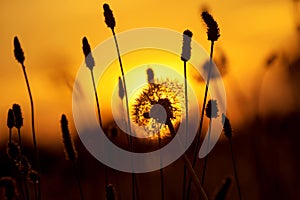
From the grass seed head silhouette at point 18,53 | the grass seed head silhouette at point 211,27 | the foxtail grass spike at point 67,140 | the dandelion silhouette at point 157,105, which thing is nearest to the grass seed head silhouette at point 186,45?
the grass seed head silhouette at point 211,27

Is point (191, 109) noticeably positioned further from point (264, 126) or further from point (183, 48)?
point (264, 126)

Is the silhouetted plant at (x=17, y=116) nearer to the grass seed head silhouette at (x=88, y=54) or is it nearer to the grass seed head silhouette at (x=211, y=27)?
the grass seed head silhouette at (x=88, y=54)

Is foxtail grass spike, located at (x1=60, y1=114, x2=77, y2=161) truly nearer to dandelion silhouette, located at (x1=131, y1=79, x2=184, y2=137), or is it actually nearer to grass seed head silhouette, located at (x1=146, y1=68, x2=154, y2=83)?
dandelion silhouette, located at (x1=131, y1=79, x2=184, y2=137)

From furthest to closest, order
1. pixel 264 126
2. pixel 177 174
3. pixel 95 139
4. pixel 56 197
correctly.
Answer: pixel 56 197
pixel 177 174
pixel 264 126
pixel 95 139

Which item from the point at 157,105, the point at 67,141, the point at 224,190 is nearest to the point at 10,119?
the point at 67,141

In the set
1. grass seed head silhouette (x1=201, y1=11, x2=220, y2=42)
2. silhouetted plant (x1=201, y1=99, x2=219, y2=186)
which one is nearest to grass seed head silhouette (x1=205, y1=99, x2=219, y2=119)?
silhouetted plant (x1=201, y1=99, x2=219, y2=186)

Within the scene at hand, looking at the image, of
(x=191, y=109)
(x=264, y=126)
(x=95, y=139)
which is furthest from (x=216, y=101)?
(x=264, y=126)
